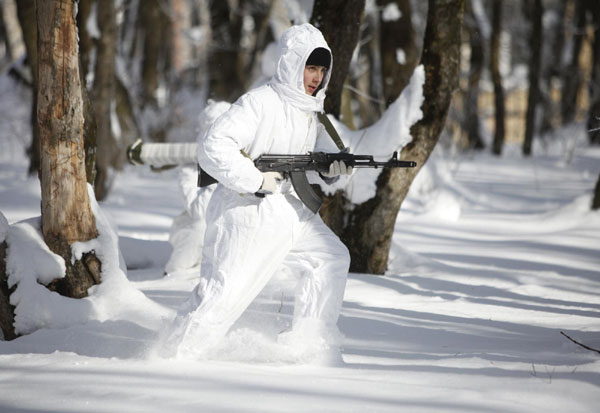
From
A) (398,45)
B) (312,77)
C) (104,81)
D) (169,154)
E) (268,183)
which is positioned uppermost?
(398,45)

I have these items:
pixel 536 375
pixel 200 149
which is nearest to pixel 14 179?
pixel 200 149

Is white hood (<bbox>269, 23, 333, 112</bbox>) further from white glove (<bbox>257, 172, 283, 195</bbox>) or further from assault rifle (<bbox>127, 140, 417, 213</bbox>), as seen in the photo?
white glove (<bbox>257, 172, 283, 195</bbox>)

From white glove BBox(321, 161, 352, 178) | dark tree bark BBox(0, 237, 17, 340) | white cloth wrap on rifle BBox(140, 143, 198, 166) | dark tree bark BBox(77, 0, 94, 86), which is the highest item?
dark tree bark BBox(77, 0, 94, 86)

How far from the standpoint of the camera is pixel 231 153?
10.2 ft

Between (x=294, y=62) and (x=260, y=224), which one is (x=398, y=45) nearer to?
(x=294, y=62)

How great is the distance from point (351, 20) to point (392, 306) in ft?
8.33

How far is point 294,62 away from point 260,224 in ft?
2.67

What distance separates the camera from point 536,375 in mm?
3035

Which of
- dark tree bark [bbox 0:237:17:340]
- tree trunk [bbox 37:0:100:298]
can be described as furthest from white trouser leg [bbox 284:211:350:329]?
dark tree bark [bbox 0:237:17:340]

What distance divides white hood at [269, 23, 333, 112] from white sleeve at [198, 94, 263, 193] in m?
0.25

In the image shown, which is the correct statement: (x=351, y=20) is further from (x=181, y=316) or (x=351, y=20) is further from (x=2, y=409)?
(x=2, y=409)

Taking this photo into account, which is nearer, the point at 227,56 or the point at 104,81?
the point at 104,81

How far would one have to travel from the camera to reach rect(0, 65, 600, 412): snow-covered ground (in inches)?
105

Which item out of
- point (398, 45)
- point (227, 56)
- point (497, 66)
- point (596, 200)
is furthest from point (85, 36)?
point (497, 66)
